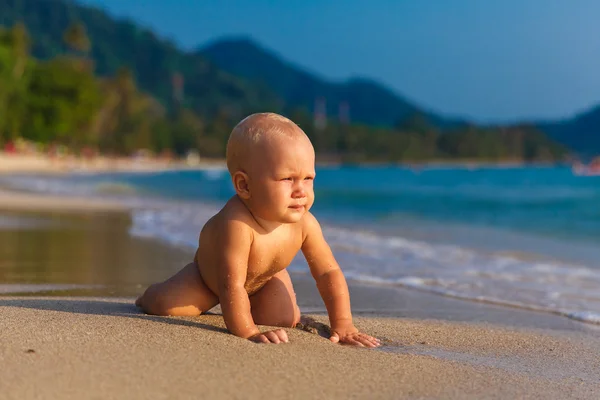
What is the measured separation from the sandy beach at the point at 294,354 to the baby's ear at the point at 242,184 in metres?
0.70

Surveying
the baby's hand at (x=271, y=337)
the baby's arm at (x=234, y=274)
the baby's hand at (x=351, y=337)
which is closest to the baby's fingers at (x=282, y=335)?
the baby's hand at (x=271, y=337)

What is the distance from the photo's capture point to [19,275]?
6.89 m

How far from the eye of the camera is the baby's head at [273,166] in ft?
12.8

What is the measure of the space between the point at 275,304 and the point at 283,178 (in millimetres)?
834

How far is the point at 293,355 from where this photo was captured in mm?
3672

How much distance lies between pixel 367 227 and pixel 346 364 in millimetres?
11541

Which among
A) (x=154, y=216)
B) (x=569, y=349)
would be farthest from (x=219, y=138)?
(x=569, y=349)

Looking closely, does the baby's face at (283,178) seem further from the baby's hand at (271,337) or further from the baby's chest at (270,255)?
the baby's hand at (271,337)

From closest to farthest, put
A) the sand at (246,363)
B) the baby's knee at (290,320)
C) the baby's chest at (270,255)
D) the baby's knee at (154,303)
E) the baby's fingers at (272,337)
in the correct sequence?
the sand at (246,363)
the baby's fingers at (272,337)
the baby's chest at (270,255)
the baby's knee at (290,320)
the baby's knee at (154,303)

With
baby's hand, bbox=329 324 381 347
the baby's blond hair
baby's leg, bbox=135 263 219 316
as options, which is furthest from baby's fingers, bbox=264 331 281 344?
the baby's blond hair

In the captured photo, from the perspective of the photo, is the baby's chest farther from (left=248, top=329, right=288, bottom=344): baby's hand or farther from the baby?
(left=248, top=329, right=288, bottom=344): baby's hand

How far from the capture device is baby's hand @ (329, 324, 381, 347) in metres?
4.10

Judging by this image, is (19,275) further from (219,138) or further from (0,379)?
(219,138)

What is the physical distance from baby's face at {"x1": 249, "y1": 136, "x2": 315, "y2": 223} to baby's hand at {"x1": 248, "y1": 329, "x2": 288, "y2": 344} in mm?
545
